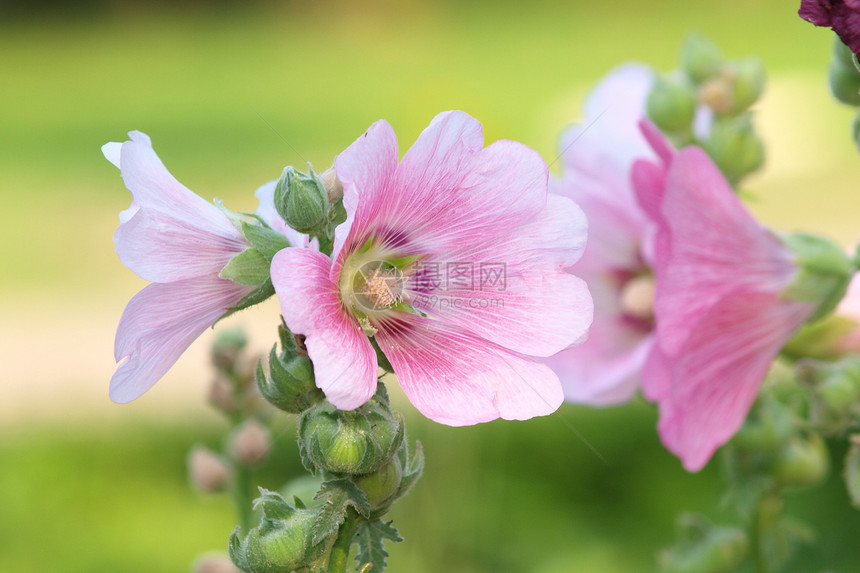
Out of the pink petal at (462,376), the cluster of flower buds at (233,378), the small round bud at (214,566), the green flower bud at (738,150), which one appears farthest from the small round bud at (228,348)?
the green flower bud at (738,150)

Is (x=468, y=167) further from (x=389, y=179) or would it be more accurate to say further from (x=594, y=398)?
(x=594, y=398)

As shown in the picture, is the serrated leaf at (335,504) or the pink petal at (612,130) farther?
the pink petal at (612,130)

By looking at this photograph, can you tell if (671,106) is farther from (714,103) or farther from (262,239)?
(262,239)

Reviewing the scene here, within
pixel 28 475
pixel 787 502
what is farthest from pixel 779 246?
pixel 28 475

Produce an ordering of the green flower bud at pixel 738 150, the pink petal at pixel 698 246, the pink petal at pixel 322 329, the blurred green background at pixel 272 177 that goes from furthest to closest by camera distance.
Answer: the blurred green background at pixel 272 177, the green flower bud at pixel 738 150, the pink petal at pixel 698 246, the pink petal at pixel 322 329

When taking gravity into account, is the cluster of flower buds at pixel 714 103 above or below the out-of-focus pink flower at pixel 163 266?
below

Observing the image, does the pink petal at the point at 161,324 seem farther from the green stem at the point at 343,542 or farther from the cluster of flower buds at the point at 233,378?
the cluster of flower buds at the point at 233,378

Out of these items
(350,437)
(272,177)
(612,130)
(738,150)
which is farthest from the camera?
(272,177)

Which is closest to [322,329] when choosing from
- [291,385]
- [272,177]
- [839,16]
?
[291,385]
